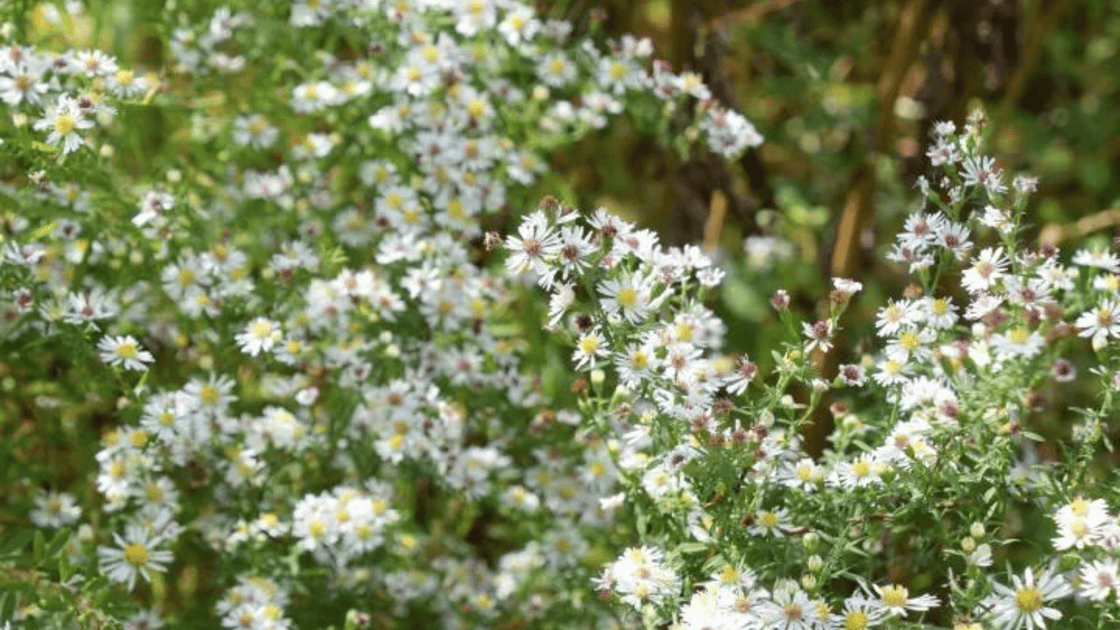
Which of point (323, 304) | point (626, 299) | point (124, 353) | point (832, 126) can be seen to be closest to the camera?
point (626, 299)

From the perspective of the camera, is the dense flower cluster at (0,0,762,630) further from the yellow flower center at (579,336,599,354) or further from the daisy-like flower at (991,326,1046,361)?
the daisy-like flower at (991,326,1046,361)

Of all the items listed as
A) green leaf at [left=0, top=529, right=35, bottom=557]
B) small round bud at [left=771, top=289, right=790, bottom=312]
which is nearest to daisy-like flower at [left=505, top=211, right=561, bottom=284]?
small round bud at [left=771, top=289, right=790, bottom=312]

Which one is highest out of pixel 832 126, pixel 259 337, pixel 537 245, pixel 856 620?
pixel 832 126

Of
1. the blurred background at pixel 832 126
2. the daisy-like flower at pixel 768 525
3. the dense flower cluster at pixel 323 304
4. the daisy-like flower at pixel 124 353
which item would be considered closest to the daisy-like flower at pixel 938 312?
the daisy-like flower at pixel 768 525

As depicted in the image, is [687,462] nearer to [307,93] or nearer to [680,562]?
[680,562]

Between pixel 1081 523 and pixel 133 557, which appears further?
pixel 133 557

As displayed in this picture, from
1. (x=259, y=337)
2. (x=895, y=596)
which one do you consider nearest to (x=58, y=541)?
(x=259, y=337)

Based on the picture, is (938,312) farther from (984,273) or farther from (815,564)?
(815,564)
